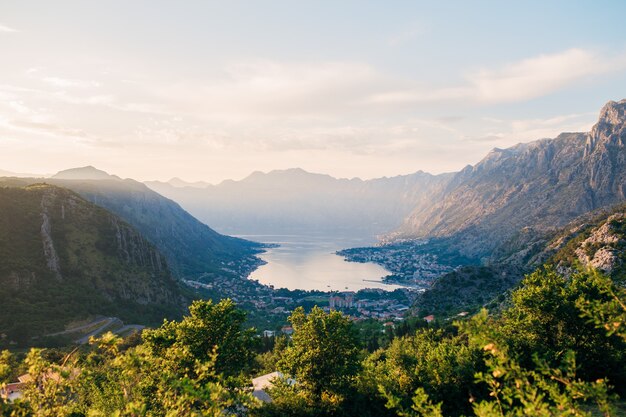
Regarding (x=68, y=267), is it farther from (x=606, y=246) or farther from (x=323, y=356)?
(x=606, y=246)

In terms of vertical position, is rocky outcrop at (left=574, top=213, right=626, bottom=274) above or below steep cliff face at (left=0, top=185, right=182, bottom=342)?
above

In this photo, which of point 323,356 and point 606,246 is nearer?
point 323,356

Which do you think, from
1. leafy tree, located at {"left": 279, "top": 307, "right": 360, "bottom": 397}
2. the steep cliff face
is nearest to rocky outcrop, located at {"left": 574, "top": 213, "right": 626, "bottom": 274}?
leafy tree, located at {"left": 279, "top": 307, "right": 360, "bottom": 397}

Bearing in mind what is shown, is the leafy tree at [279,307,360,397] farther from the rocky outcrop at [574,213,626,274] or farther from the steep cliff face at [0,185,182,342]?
the steep cliff face at [0,185,182,342]

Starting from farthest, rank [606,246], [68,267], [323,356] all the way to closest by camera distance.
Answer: [68,267] → [606,246] → [323,356]

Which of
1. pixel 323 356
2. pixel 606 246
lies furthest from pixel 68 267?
pixel 606 246

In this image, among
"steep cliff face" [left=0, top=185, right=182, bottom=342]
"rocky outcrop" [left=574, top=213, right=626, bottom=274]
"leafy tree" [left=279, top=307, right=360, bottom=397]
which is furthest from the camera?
"steep cliff face" [left=0, top=185, right=182, bottom=342]

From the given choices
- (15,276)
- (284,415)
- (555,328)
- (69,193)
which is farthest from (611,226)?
(69,193)

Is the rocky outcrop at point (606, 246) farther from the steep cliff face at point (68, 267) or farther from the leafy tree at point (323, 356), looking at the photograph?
the steep cliff face at point (68, 267)

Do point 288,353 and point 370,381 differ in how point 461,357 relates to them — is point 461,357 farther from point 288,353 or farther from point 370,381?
point 288,353
